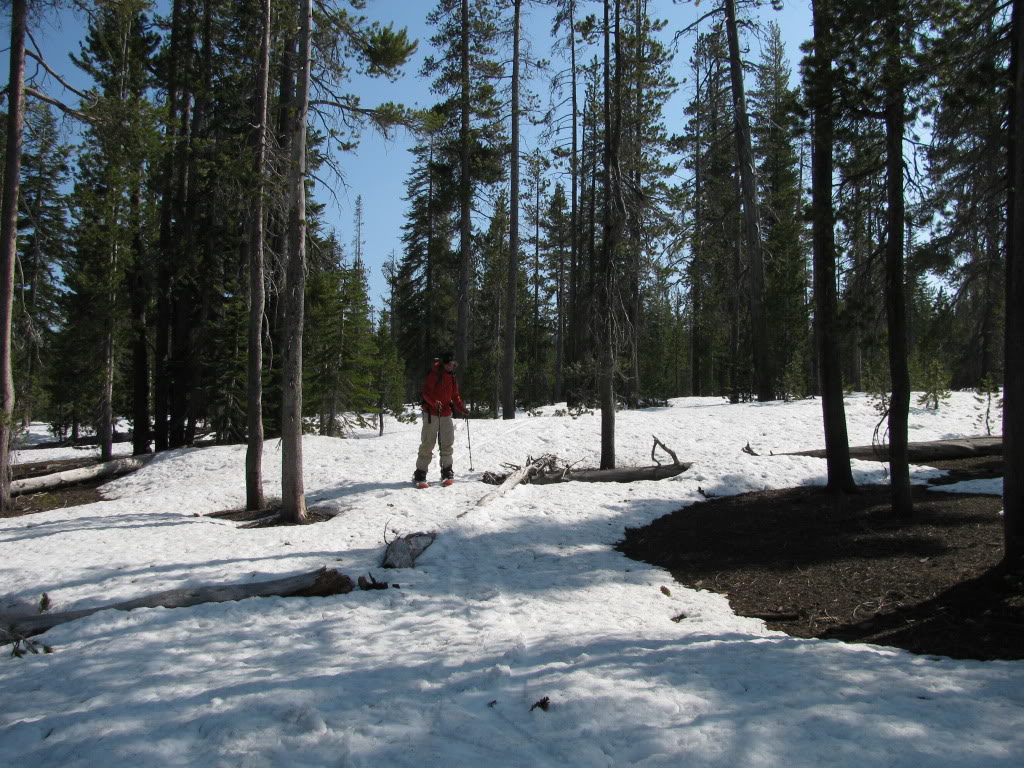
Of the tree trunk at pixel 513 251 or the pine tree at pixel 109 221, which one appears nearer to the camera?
the pine tree at pixel 109 221

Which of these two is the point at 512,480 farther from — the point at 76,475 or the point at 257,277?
the point at 76,475

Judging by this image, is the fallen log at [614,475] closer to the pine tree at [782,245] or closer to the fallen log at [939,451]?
the fallen log at [939,451]

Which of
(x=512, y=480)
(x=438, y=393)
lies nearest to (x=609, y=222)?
(x=438, y=393)

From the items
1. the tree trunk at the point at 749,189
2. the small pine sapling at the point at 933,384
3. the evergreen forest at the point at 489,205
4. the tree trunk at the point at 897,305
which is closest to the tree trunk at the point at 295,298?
the evergreen forest at the point at 489,205

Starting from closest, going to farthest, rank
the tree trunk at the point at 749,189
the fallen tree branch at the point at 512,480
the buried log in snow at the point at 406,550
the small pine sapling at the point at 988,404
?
the buried log in snow at the point at 406,550
the fallen tree branch at the point at 512,480
the small pine sapling at the point at 988,404
the tree trunk at the point at 749,189

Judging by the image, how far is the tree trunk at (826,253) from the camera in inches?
282

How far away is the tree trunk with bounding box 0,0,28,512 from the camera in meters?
10.1

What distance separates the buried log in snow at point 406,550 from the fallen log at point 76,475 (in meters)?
10.2

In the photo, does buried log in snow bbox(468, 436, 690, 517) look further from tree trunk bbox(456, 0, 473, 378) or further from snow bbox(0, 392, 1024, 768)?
tree trunk bbox(456, 0, 473, 378)

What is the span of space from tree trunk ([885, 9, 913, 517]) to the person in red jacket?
6810 millimetres

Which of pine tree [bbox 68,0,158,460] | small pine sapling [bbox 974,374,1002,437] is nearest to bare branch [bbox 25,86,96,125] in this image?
pine tree [bbox 68,0,158,460]

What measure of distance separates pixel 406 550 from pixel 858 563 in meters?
5.15

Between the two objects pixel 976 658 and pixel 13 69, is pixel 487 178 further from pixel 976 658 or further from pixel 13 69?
pixel 976 658

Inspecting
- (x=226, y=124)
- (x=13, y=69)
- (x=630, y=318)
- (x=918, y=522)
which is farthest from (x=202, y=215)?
(x=918, y=522)
